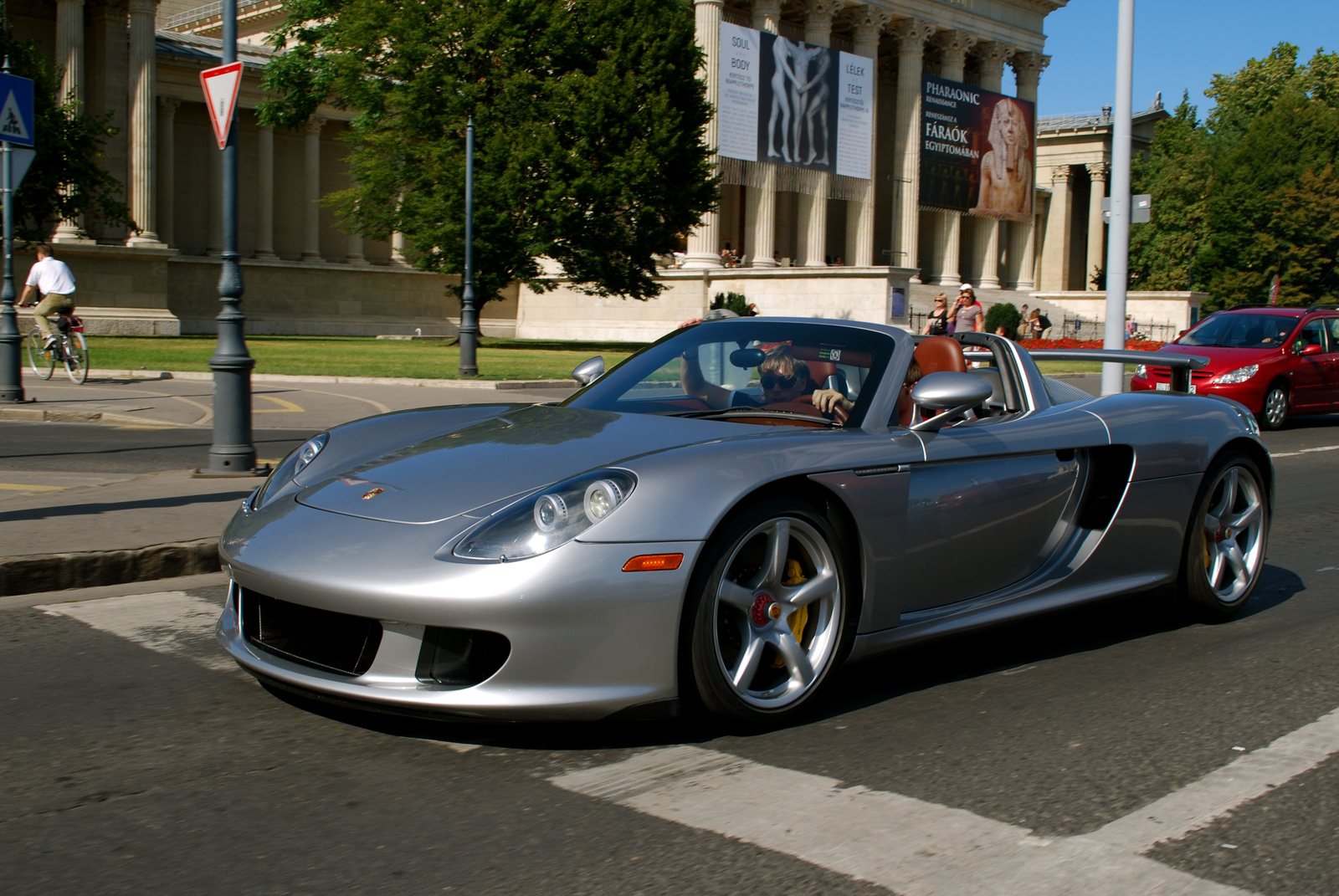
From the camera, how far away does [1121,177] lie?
18.5 metres

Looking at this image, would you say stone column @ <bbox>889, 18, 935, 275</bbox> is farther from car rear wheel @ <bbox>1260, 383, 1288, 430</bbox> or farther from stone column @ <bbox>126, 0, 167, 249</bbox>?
car rear wheel @ <bbox>1260, 383, 1288, 430</bbox>

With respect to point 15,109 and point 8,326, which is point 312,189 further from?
point 15,109

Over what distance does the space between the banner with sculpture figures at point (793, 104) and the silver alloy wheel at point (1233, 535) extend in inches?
1492

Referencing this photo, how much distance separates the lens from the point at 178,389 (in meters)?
18.6

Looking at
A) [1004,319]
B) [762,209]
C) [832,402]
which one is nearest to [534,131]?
[762,209]

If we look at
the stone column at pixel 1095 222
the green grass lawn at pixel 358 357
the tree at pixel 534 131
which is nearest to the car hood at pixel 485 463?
the green grass lawn at pixel 358 357

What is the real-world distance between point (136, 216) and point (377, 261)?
17338 mm

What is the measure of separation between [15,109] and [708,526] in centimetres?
1222

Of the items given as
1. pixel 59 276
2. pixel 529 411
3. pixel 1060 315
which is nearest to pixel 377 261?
pixel 1060 315

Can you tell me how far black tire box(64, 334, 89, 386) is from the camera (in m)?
18.6

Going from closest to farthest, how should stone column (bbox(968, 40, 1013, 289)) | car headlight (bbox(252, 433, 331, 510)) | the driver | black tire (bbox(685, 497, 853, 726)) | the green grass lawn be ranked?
black tire (bbox(685, 497, 853, 726)) < car headlight (bbox(252, 433, 331, 510)) < the driver < the green grass lawn < stone column (bbox(968, 40, 1013, 289))

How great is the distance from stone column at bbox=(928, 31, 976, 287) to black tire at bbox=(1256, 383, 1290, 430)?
44.4m

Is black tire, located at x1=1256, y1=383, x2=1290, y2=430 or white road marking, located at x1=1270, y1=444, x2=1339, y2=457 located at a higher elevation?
black tire, located at x1=1256, y1=383, x2=1290, y2=430

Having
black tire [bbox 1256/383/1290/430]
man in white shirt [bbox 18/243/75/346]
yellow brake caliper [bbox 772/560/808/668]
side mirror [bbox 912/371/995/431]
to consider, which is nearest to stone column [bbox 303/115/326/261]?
man in white shirt [bbox 18/243/75/346]
